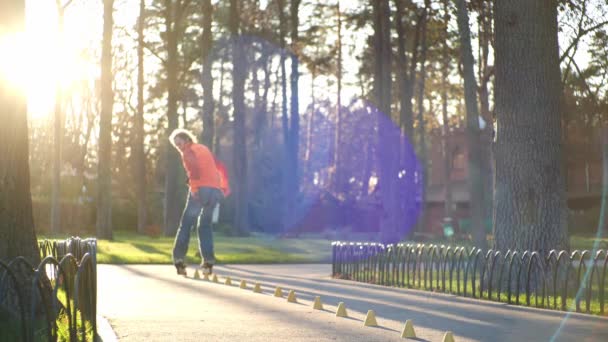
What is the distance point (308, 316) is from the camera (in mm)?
10539

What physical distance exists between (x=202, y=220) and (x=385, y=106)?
60.5ft

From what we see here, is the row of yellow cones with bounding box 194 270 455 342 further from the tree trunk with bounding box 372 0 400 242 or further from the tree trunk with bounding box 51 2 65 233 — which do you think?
the tree trunk with bounding box 51 2 65 233

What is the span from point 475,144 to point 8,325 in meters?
20.1

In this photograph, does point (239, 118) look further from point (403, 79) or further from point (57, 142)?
point (57, 142)

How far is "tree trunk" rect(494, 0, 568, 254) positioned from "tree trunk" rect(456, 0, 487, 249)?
10804 millimetres

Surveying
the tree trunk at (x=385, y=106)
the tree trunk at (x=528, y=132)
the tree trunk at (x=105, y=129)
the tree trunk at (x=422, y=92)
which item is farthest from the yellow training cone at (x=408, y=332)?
the tree trunk at (x=422, y=92)

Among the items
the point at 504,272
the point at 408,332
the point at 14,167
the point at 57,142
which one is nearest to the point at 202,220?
the point at 504,272

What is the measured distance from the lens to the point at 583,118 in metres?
55.1

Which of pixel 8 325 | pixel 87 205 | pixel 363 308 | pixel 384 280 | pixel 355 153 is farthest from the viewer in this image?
pixel 355 153

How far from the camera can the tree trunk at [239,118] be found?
38419 mm

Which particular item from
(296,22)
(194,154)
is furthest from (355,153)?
(194,154)

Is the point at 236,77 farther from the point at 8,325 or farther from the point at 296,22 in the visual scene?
the point at 8,325

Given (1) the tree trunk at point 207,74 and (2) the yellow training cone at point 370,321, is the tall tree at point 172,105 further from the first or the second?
(2) the yellow training cone at point 370,321

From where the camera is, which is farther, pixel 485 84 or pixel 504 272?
pixel 485 84
